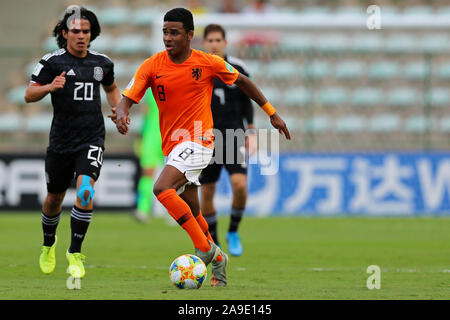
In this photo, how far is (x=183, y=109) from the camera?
731cm

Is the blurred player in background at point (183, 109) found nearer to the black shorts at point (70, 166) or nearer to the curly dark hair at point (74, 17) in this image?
the black shorts at point (70, 166)

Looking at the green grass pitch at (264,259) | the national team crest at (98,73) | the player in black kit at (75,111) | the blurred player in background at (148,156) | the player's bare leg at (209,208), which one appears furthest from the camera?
the blurred player in background at (148,156)

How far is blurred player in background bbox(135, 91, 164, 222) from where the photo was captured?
1569cm

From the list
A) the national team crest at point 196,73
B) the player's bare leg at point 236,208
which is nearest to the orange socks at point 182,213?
the national team crest at point 196,73

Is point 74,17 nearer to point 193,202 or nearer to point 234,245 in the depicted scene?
point 193,202

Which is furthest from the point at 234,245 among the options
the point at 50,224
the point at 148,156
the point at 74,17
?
the point at 148,156

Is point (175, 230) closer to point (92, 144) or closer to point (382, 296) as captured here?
point (92, 144)

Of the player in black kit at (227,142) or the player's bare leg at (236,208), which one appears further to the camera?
the player's bare leg at (236,208)

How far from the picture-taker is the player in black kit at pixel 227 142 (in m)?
9.99

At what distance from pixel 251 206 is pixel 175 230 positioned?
2.74 m

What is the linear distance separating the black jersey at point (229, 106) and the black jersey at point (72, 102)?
2.40m

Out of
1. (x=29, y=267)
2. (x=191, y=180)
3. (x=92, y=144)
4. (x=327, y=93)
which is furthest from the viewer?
(x=327, y=93)

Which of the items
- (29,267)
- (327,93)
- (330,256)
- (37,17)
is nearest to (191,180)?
(29,267)
